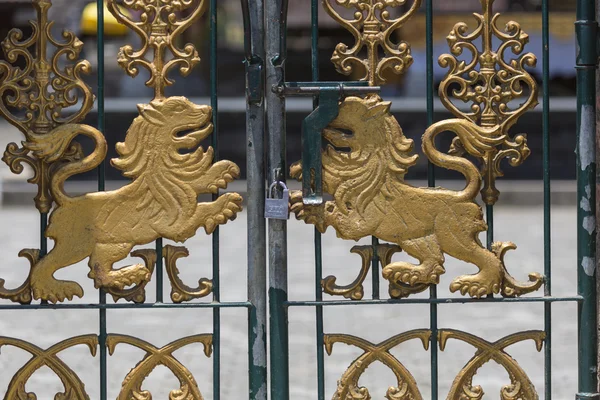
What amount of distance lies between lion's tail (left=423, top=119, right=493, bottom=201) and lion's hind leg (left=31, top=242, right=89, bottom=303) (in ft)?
3.97

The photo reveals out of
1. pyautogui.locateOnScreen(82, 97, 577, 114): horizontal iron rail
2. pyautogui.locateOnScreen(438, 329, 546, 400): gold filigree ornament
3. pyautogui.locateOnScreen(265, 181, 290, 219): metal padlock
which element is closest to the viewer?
pyautogui.locateOnScreen(265, 181, 290, 219): metal padlock

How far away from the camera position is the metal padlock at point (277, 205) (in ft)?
11.9

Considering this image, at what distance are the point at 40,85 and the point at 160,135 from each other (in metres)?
0.43

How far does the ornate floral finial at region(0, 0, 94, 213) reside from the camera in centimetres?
363

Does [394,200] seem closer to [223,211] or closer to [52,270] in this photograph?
[223,211]

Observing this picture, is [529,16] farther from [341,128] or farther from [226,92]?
[341,128]

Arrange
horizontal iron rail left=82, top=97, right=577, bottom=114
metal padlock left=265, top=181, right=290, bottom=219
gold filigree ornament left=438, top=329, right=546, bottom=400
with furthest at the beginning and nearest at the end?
horizontal iron rail left=82, top=97, right=577, bottom=114, gold filigree ornament left=438, top=329, right=546, bottom=400, metal padlock left=265, top=181, right=290, bottom=219

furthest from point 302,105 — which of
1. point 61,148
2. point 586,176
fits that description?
point 61,148

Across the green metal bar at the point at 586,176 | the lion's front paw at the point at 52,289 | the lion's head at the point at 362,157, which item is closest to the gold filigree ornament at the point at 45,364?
the lion's front paw at the point at 52,289

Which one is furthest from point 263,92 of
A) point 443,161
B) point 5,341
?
point 5,341

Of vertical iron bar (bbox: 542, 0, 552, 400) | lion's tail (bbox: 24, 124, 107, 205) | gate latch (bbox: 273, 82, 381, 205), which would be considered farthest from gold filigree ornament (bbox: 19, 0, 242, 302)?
vertical iron bar (bbox: 542, 0, 552, 400)

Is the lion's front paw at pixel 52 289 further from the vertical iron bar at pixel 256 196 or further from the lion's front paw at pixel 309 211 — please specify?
the lion's front paw at pixel 309 211

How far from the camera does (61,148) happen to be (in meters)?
3.67

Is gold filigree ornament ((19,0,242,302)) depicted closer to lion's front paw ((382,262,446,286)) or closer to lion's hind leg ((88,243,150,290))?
lion's hind leg ((88,243,150,290))
